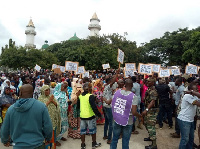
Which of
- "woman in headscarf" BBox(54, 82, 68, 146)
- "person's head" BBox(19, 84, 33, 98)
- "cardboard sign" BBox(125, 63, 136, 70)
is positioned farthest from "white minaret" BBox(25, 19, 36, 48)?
"person's head" BBox(19, 84, 33, 98)

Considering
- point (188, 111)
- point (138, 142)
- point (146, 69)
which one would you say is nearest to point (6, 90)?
point (138, 142)

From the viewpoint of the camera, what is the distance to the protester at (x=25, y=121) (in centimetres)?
223

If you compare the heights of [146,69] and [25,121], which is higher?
[146,69]

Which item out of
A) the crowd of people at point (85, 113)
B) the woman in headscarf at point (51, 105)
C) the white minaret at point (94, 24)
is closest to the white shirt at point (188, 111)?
the crowd of people at point (85, 113)

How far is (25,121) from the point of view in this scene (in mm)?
2232

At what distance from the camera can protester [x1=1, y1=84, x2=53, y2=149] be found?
2229mm

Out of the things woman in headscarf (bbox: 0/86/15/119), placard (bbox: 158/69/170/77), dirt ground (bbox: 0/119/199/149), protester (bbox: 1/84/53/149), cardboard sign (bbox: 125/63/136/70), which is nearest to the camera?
protester (bbox: 1/84/53/149)

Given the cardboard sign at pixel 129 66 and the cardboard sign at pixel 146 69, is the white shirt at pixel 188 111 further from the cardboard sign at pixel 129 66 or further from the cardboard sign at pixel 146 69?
the cardboard sign at pixel 129 66

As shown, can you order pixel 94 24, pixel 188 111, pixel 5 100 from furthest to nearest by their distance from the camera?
pixel 94 24, pixel 5 100, pixel 188 111

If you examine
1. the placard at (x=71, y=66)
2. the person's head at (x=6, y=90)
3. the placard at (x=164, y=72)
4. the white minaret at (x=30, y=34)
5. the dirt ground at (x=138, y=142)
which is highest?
the white minaret at (x=30, y=34)

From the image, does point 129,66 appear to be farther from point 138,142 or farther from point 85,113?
point 85,113

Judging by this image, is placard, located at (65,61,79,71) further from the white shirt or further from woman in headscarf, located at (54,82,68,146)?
the white shirt

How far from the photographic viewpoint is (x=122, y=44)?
1241 inches

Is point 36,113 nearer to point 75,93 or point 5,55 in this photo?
point 75,93
